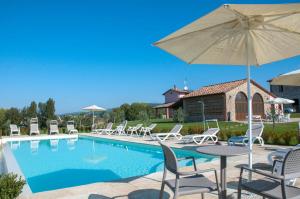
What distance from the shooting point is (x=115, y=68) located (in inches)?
1226

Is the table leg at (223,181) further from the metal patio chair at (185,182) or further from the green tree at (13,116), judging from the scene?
the green tree at (13,116)

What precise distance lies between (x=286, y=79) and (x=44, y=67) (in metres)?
24.9

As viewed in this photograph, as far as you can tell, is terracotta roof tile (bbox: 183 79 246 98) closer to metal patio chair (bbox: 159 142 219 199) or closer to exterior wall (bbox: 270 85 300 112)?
exterior wall (bbox: 270 85 300 112)

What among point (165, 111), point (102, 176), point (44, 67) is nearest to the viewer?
point (102, 176)

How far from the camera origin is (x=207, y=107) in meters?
30.1

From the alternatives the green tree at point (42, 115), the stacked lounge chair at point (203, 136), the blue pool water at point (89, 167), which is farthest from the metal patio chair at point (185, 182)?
the green tree at point (42, 115)

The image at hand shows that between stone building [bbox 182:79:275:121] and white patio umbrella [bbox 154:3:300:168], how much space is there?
2308 cm

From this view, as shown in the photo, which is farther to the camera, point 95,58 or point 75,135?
point 95,58

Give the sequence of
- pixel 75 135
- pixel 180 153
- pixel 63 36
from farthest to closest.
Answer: pixel 63 36 → pixel 75 135 → pixel 180 153

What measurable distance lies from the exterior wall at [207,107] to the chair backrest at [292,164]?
25460 millimetres

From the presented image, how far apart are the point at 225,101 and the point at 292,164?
25413mm

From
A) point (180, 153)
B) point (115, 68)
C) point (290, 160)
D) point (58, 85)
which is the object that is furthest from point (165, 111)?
point (290, 160)

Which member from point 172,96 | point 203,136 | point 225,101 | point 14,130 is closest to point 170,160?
point 203,136

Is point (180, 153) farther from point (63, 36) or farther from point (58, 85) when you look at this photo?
point (58, 85)
